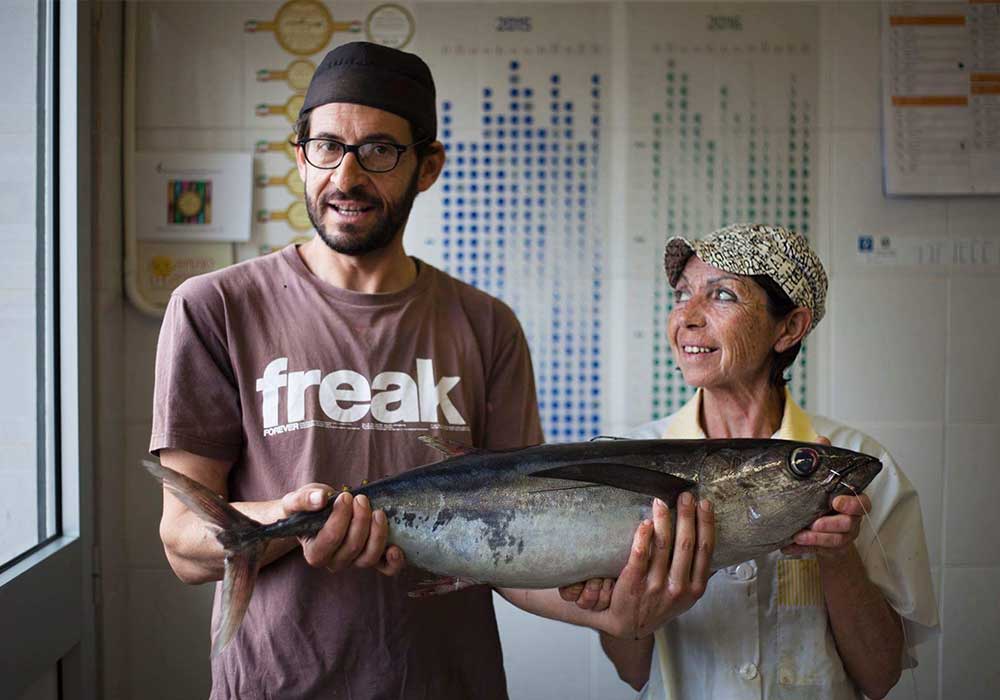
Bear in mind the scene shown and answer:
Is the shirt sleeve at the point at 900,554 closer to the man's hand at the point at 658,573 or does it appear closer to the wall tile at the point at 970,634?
the man's hand at the point at 658,573

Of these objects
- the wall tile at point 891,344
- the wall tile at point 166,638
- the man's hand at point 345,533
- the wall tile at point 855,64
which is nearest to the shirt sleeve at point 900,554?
the man's hand at point 345,533

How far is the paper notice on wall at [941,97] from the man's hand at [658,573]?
1.62m

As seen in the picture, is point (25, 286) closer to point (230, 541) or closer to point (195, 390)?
point (195, 390)

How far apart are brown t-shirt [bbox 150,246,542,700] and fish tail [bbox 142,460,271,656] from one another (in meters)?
0.16

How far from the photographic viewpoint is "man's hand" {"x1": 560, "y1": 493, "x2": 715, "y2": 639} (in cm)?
119

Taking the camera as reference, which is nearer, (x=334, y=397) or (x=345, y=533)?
(x=345, y=533)

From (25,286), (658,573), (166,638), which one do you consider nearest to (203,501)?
(658,573)

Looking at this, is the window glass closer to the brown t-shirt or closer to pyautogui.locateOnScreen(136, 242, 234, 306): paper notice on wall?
pyautogui.locateOnScreen(136, 242, 234, 306): paper notice on wall

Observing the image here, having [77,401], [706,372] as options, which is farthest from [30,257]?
[706,372]

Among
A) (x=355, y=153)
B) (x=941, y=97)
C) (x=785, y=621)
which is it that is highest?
(x=941, y=97)

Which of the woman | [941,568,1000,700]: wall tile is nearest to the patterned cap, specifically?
the woman

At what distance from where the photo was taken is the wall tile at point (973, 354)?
246cm

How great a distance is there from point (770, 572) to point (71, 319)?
172 centimetres

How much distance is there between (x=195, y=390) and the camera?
1356 millimetres
